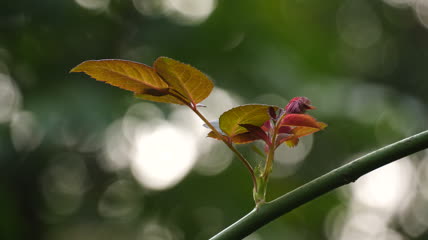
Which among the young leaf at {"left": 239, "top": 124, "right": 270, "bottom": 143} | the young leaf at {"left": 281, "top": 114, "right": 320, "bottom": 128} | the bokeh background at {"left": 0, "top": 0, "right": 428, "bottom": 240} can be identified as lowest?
the bokeh background at {"left": 0, "top": 0, "right": 428, "bottom": 240}

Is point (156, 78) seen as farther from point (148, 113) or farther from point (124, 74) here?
point (148, 113)

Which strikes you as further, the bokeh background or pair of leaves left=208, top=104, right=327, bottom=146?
the bokeh background

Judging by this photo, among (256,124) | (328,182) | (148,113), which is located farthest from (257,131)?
(148,113)

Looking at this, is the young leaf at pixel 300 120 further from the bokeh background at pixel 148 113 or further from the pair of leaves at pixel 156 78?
the bokeh background at pixel 148 113

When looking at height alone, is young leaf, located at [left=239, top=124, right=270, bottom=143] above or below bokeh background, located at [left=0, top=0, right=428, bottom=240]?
above

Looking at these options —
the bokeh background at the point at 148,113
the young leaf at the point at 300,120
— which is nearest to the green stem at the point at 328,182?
the young leaf at the point at 300,120

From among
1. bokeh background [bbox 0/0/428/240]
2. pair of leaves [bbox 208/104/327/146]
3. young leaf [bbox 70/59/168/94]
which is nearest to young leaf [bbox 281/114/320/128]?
pair of leaves [bbox 208/104/327/146]

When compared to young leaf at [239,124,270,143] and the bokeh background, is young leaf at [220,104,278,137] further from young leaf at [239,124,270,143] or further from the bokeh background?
the bokeh background
